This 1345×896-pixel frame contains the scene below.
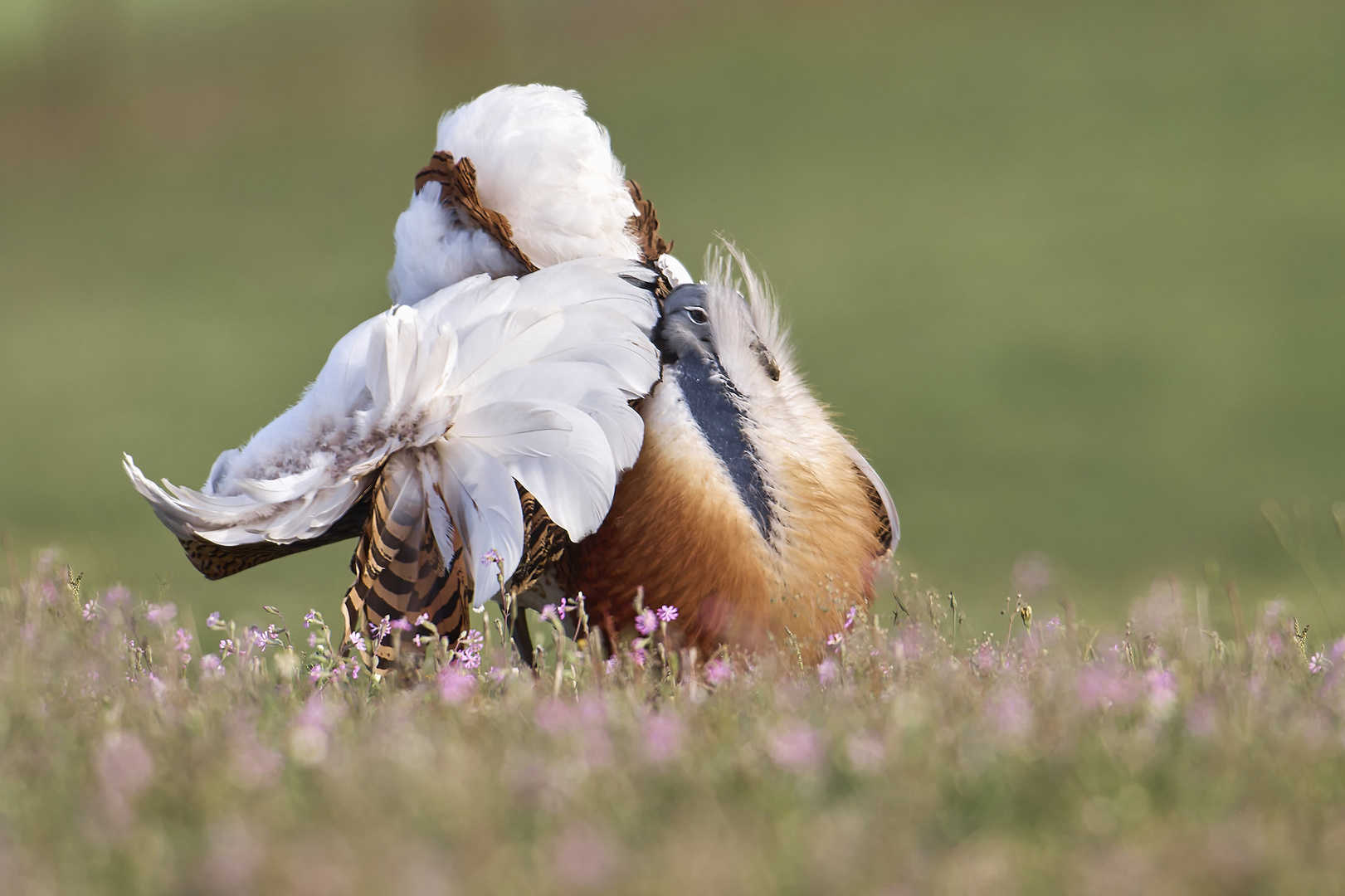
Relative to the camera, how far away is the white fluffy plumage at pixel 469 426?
2.71 m

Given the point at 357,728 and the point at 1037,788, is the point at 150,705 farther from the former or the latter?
the point at 1037,788

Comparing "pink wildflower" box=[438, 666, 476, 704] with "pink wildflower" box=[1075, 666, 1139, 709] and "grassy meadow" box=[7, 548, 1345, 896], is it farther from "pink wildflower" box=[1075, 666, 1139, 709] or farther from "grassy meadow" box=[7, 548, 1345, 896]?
"pink wildflower" box=[1075, 666, 1139, 709]

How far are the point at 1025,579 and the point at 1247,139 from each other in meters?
12.0

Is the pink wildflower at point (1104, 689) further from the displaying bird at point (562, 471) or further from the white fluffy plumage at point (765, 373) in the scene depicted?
the white fluffy plumage at point (765, 373)

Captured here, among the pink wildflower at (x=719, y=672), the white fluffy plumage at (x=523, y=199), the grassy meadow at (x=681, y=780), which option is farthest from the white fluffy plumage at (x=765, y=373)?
the grassy meadow at (x=681, y=780)

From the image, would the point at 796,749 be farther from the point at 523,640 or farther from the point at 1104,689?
the point at 523,640

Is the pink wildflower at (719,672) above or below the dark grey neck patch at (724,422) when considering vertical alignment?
below

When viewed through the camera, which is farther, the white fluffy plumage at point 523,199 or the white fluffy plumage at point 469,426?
the white fluffy plumage at point 523,199

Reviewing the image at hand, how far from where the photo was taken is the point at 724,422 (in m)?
2.89

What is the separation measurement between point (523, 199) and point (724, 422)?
775 millimetres

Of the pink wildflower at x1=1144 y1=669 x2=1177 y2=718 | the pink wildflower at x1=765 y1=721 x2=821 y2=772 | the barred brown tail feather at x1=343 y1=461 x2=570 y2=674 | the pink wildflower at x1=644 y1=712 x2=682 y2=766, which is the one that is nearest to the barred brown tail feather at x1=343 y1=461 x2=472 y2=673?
the barred brown tail feather at x1=343 y1=461 x2=570 y2=674

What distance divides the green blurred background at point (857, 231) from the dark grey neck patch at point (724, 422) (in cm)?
64

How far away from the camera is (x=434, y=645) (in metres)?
2.49

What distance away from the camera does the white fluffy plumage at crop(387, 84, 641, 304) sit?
3.18 m
